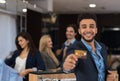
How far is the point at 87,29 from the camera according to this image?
6.10 ft

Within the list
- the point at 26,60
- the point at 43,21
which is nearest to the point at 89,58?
the point at 26,60

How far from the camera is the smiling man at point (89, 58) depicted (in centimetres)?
182

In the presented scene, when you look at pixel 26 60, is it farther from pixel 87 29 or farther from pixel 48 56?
pixel 87 29

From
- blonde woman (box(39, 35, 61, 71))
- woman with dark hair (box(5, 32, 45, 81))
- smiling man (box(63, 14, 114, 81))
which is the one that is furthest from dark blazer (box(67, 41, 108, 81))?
blonde woman (box(39, 35, 61, 71))

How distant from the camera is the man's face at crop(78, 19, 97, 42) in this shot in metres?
1.86

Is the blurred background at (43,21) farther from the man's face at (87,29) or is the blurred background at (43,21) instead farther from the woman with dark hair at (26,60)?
the man's face at (87,29)

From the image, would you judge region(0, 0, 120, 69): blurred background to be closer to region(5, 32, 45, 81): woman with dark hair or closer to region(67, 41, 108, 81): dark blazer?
region(5, 32, 45, 81): woman with dark hair

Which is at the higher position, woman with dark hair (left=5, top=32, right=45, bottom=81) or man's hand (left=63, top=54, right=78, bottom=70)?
man's hand (left=63, top=54, right=78, bottom=70)

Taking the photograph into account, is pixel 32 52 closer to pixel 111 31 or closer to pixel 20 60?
pixel 20 60

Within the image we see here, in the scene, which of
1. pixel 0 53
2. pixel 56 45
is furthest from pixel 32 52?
pixel 56 45

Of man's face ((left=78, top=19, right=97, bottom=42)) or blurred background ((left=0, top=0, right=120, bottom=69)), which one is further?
blurred background ((left=0, top=0, right=120, bottom=69))

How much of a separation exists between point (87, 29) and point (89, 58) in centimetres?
16

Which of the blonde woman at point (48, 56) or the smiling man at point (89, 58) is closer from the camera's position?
the smiling man at point (89, 58)

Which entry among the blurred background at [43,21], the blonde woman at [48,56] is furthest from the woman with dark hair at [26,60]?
the blurred background at [43,21]
